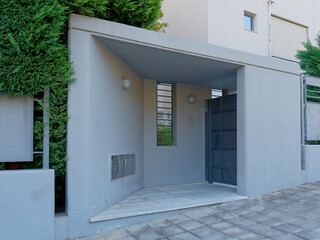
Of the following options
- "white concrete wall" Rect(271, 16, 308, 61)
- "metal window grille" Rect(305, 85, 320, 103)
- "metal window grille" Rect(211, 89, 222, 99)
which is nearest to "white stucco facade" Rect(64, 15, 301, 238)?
"metal window grille" Rect(211, 89, 222, 99)

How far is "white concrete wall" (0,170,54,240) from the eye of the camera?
3.68 metres

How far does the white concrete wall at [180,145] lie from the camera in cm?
738

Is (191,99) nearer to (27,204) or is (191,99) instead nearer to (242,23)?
(242,23)

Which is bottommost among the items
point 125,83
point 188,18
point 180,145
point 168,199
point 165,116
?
point 168,199

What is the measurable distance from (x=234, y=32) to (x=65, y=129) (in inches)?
307

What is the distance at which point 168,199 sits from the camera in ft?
19.1

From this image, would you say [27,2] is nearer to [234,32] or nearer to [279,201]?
[279,201]

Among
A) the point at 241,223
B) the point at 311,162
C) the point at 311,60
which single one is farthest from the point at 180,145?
the point at 311,60

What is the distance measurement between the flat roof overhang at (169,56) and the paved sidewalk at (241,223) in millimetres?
2996

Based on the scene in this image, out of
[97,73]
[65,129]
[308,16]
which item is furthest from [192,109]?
[308,16]

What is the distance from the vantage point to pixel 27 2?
3795 millimetres

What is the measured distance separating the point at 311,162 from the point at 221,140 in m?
2.43

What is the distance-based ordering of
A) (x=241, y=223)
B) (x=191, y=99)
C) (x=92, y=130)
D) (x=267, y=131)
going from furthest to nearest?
1. (x=191, y=99)
2. (x=267, y=131)
3. (x=241, y=223)
4. (x=92, y=130)

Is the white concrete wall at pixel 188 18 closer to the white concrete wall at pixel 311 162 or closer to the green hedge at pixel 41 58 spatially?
the white concrete wall at pixel 311 162
